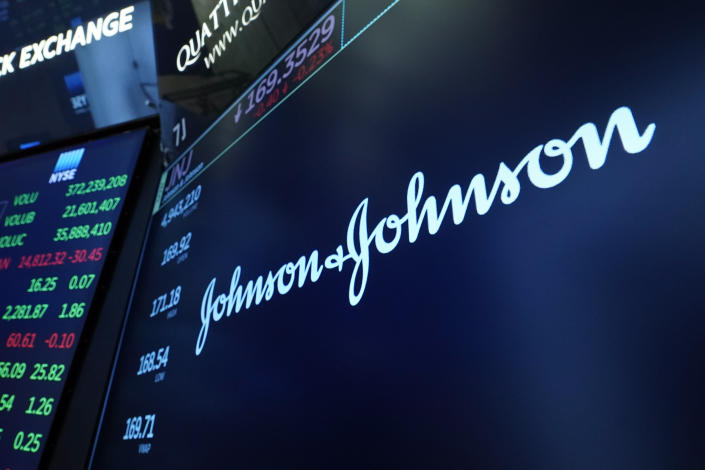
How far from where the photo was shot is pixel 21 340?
100 inches

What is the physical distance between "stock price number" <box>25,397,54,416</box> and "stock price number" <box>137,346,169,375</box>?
484 mm

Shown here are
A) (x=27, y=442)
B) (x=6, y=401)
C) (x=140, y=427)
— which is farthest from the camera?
(x=6, y=401)

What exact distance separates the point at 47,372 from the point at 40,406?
148mm

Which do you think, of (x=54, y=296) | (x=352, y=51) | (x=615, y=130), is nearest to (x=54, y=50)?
(x=54, y=296)

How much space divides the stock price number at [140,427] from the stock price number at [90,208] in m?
1.22

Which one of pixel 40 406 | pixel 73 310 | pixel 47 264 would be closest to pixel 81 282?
pixel 73 310

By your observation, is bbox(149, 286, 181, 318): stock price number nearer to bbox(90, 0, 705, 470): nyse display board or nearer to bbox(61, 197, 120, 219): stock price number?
bbox(90, 0, 705, 470): nyse display board

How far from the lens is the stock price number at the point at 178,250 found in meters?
2.29

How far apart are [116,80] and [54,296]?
1539 millimetres

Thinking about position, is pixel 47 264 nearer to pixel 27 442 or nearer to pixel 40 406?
pixel 40 406

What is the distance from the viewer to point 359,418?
113 centimetres

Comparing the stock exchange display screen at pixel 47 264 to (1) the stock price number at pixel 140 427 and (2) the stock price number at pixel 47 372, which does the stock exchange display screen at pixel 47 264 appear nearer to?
(2) the stock price number at pixel 47 372

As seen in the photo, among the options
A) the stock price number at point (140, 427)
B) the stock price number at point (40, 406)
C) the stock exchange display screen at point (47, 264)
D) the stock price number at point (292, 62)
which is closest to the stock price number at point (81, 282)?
the stock exchange display screen at point (47, 264)

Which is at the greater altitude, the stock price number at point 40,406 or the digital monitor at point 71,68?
the digital monitor at point 71,68
